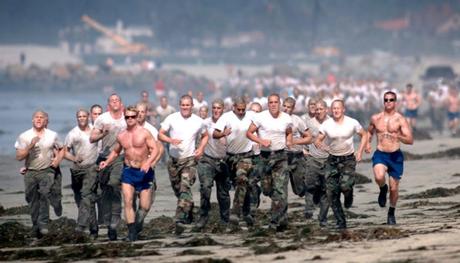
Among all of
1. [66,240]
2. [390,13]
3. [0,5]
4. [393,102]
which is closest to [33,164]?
[66,240]

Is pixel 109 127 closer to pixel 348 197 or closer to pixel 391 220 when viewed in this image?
pixel 348 197

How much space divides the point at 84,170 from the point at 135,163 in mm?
1460

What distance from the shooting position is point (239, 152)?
21.0 meters

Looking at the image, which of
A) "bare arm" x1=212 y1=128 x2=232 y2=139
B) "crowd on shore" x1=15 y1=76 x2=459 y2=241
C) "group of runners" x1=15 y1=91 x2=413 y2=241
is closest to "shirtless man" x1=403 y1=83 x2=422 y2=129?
"crowd on shore" x1=15 y1=76 x2=459 y2=241

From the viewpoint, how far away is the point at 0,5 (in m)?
181

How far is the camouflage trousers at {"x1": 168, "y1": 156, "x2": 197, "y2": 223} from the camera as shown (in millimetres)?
20141

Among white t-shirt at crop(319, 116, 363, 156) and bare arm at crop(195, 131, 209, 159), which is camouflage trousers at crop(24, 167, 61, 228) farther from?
white t-shirt at crop(319, 116, 363, 156)

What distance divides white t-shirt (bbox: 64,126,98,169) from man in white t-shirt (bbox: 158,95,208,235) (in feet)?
3.05

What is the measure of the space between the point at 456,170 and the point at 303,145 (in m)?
7.48

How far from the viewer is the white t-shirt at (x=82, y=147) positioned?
20.2 metres

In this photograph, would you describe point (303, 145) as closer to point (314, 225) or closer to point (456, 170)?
point (314, 225)

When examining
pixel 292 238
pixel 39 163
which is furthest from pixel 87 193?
pixel 292 238

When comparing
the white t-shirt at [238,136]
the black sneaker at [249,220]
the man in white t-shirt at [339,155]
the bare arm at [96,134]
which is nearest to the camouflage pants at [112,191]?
the bare arm at [96,134]

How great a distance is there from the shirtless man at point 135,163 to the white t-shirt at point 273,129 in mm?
A: 1817
